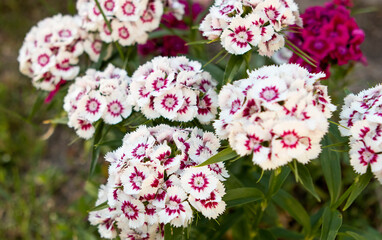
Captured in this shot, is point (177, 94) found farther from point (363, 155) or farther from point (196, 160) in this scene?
point (363, 155)

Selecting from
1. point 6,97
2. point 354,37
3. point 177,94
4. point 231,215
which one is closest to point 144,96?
point 177,94

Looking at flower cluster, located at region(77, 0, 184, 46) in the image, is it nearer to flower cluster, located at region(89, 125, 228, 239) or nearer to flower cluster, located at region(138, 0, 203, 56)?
flower cluster, located at region(138, 0, 203, 56)

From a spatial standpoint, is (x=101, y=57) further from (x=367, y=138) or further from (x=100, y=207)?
(x=367, y=138)

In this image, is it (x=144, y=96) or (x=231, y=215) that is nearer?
(x=144, y=96)

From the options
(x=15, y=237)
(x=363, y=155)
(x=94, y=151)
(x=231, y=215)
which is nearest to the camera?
(x=363, y=155)

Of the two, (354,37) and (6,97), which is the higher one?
(354,37)

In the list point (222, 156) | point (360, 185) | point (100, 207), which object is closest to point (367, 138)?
point (360, 185)
